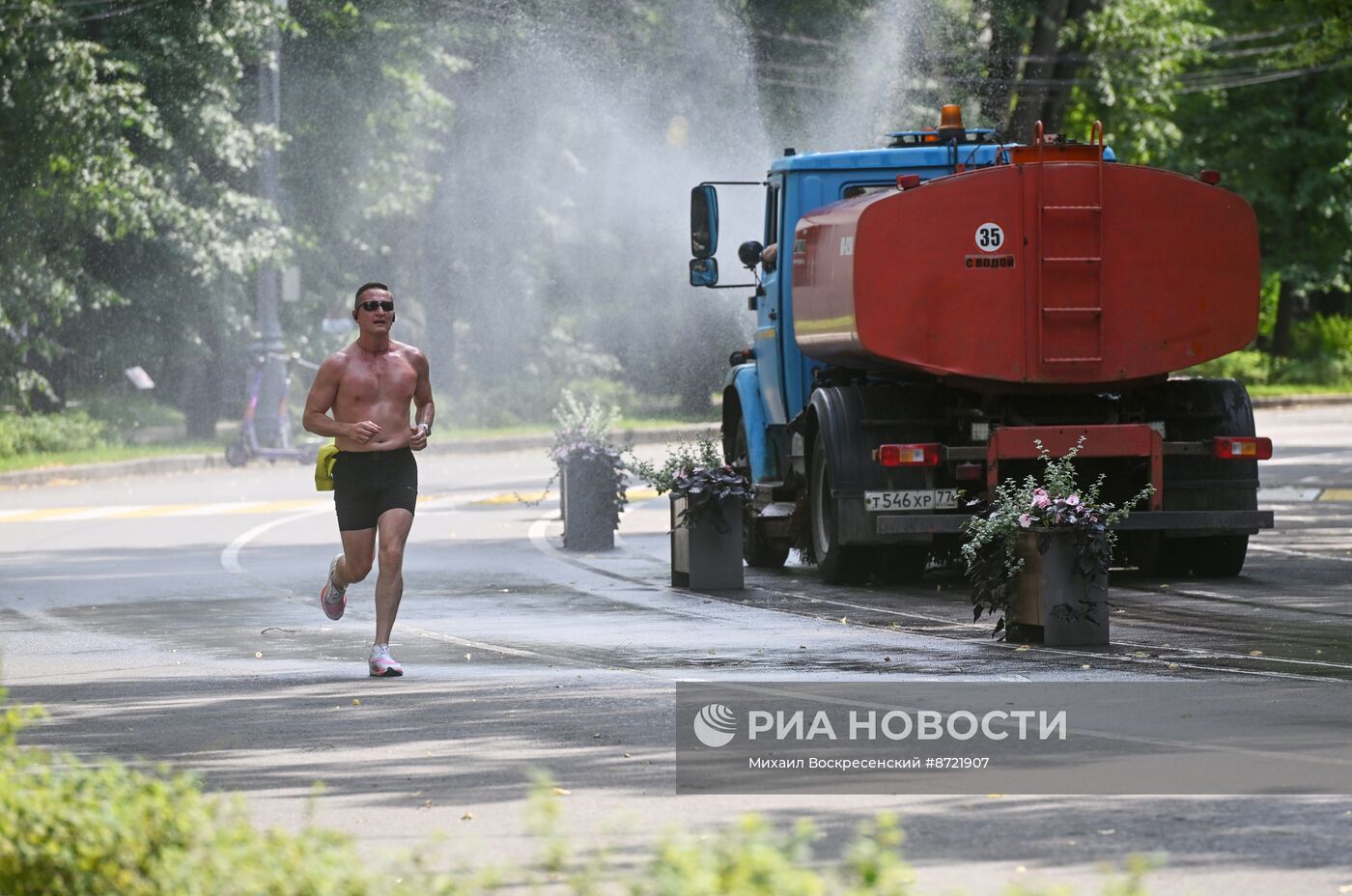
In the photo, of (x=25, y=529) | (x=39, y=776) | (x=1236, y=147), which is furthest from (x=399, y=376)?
(x=1236, y=147)

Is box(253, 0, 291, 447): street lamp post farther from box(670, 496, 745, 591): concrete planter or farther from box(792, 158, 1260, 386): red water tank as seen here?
box(792, 158, 1260, 386): red water tank

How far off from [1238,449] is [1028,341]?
1613mm

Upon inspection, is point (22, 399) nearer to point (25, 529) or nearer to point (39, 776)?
point (25, 529)

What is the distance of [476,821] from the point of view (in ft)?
23.5

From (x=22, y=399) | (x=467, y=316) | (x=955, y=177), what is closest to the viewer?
(x=955, y=177)

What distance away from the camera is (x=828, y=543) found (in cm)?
1636

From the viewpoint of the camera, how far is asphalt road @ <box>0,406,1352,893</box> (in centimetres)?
689

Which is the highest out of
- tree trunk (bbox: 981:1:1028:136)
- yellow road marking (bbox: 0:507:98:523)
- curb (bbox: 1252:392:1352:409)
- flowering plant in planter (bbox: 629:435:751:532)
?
tree trunk (bbox: 981:1:1028:136)

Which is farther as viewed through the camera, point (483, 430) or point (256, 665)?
point (483, 430)

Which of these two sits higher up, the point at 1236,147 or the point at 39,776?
the point at 1236,147

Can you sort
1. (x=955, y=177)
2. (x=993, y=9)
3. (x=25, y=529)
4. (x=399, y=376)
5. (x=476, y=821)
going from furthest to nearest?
(x=993, y=9), (x=25, y=529), (x=955, y=177), (x=399, y=376), (x=476, y=821)

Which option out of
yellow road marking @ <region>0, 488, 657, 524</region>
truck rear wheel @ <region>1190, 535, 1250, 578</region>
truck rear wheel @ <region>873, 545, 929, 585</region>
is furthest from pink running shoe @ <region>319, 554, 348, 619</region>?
yellow road marking @ <region>0, 488, 657, 524</region>

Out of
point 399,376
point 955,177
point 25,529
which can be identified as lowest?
point 25,529

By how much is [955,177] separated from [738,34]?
102ft
